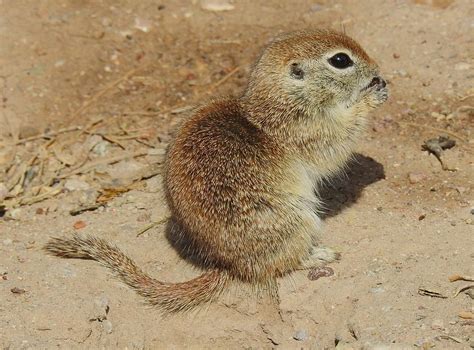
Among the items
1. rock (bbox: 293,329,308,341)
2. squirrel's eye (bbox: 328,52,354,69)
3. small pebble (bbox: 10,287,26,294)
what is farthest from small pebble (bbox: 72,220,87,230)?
squirrel's eye (bbox: 328,52,354,69)

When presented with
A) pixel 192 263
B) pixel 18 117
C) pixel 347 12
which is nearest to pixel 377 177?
pixel 192 263

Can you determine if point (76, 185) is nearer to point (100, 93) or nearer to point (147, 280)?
point (100, 93)

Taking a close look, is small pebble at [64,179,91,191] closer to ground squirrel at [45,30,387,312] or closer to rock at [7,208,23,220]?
rock at [7,208,23,220]

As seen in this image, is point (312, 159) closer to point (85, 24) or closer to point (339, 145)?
point (339, 145)

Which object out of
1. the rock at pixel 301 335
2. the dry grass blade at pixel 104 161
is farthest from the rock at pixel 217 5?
the rock at pixel 301 335

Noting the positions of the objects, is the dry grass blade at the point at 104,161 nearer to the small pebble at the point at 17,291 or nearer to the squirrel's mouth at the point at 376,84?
the small pebble at the point at 17,291

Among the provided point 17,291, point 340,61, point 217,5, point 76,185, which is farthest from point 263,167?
point 217,5
